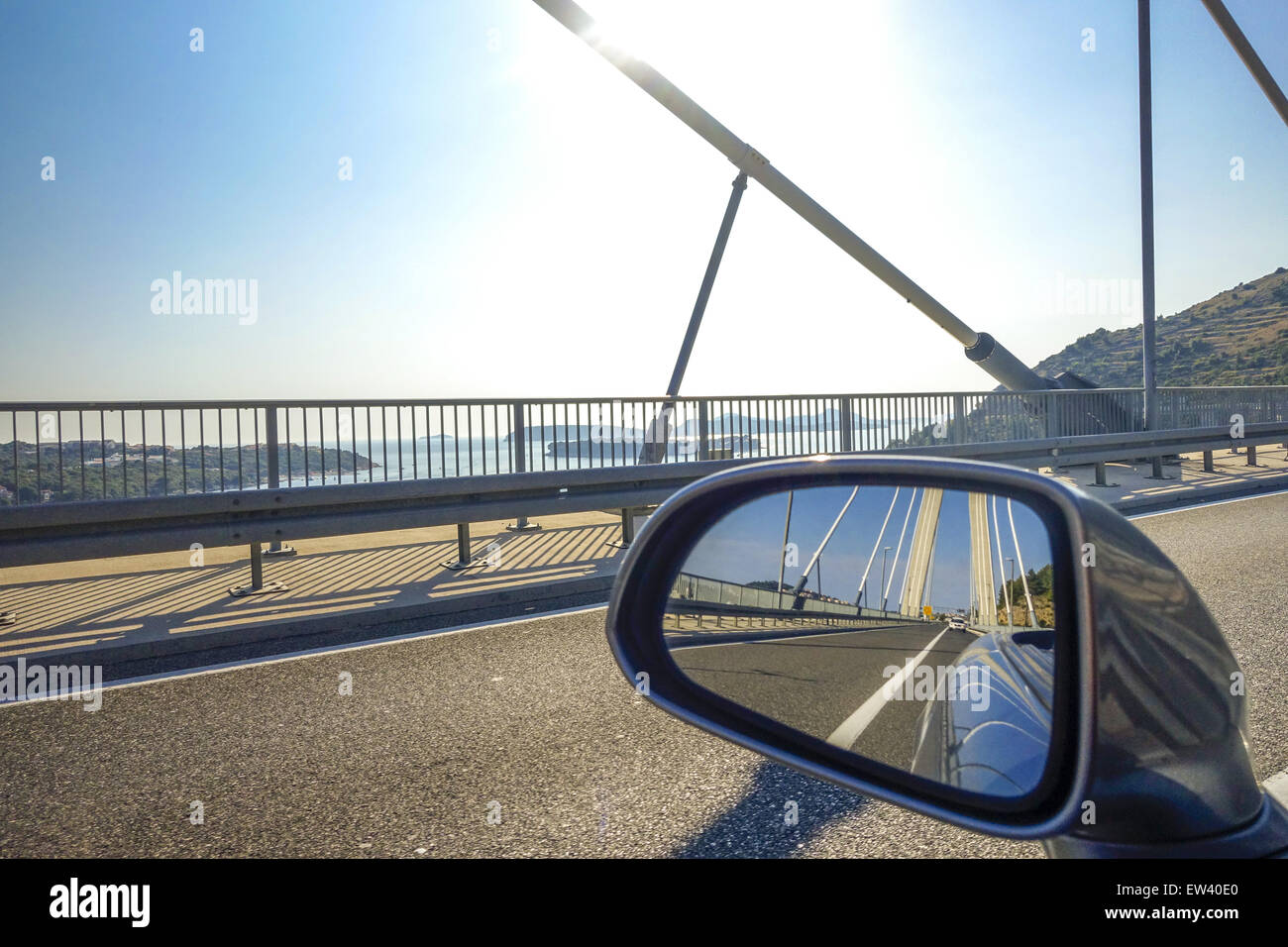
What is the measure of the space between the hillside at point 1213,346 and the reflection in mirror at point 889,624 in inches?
1520

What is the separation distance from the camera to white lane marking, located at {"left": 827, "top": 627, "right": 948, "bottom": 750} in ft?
4.88

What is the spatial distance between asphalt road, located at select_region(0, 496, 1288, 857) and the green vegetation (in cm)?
263

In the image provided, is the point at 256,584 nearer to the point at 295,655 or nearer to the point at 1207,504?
the point at 295,655

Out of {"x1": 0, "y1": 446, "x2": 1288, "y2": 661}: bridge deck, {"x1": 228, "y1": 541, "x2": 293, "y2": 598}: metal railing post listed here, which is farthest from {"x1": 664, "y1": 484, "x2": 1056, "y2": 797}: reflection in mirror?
{"x1": 228, "y1": 541, "x2": 293, "y2": 598}: metal railing post

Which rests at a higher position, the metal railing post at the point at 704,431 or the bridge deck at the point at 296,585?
the metal railing post at the point at 704,431

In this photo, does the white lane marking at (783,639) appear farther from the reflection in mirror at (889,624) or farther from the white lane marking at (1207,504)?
the white lane marking at (1207,504)

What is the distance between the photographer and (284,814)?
3.05 metres

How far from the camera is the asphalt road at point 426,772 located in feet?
9.18

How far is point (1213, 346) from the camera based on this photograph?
7275 centimetres

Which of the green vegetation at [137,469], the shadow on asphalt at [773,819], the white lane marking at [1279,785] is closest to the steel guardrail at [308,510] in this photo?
the green vegetation at [137,469]

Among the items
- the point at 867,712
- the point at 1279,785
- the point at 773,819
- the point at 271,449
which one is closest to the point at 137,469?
the point at 271,449

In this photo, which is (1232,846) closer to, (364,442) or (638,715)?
(638,715)

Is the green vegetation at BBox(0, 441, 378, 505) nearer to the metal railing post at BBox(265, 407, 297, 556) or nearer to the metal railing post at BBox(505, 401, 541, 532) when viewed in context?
the metal railing post at BBox(265, 407, 297, 556)
